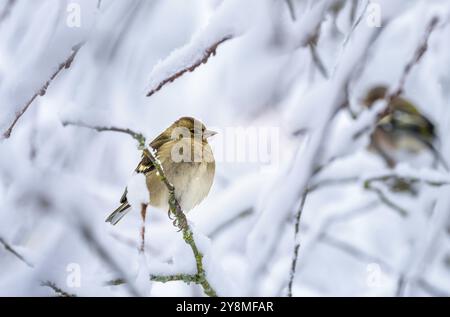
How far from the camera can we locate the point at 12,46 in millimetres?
1478

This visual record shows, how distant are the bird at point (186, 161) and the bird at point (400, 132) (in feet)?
2.57

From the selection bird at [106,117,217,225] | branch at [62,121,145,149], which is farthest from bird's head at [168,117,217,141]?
branch at [62,121,145,149]

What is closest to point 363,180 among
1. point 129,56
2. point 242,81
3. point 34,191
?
point 242,81

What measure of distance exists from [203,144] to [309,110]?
31 cm

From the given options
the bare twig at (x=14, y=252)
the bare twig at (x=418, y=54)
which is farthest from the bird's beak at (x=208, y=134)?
the bare twig at (x=14, y=252)

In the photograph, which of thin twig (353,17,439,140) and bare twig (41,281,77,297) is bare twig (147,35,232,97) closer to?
bare twig (41,281,77,297)

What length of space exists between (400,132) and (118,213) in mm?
1326

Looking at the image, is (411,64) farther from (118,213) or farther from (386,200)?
(118,213)

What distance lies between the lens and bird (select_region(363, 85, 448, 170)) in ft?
7.77

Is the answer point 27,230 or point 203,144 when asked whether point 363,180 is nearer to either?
point 203,144

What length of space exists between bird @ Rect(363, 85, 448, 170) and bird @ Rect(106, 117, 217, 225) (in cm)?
78

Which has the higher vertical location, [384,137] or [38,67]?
[38,67]

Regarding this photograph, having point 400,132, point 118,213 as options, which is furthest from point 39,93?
point 400,132

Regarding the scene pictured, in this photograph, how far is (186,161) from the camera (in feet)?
5.85
